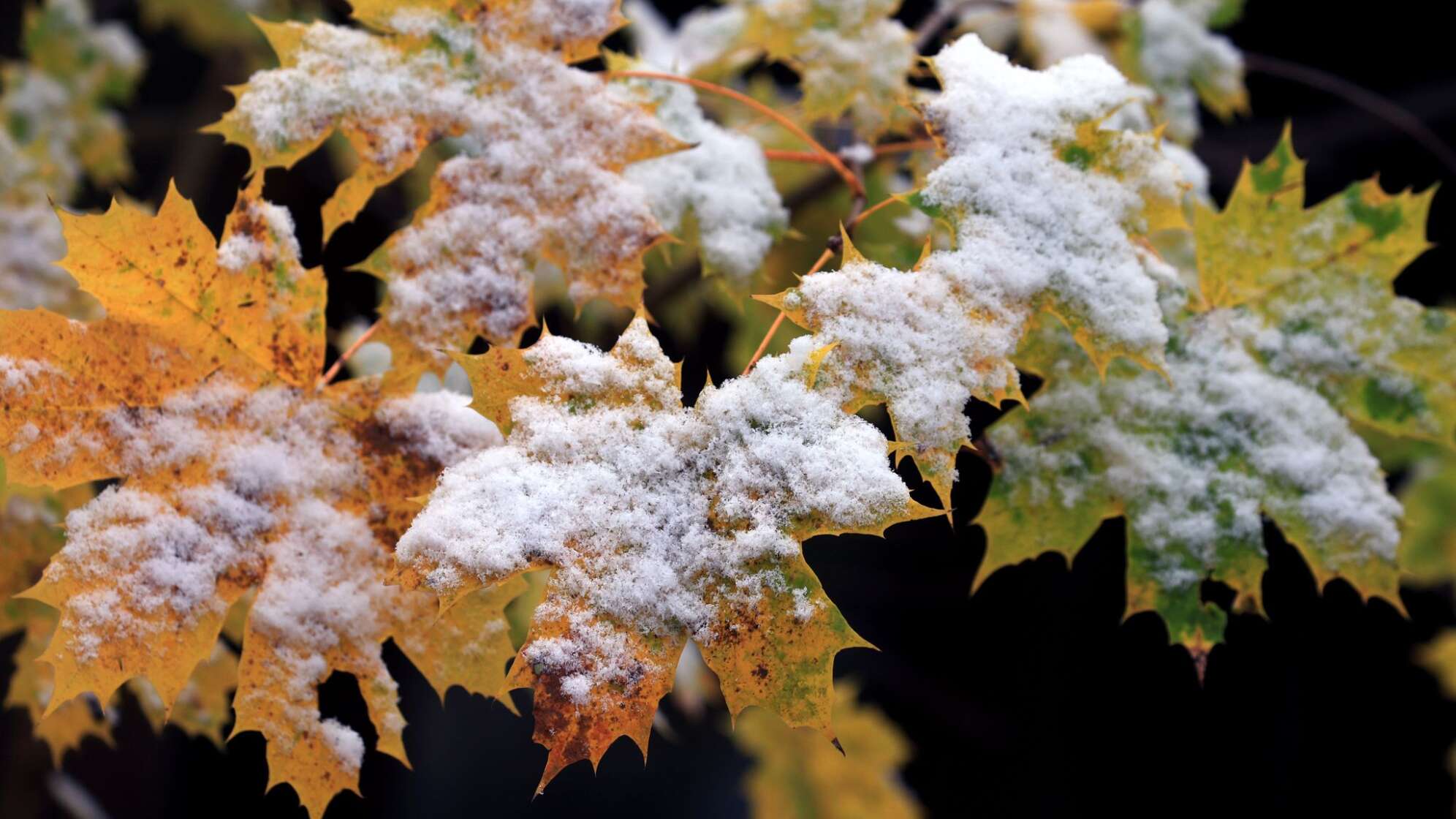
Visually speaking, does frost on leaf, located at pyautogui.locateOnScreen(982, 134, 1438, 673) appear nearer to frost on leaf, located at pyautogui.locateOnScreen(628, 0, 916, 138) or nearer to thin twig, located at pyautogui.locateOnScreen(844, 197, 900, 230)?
thin twig, located at pyautogui.locateOnScreen(844, 197, 900, 230)

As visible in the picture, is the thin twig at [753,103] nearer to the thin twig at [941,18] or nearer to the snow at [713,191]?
the snow at [713,191]

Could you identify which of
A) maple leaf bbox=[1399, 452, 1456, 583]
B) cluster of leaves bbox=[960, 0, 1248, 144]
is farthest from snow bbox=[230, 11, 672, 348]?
maple leaf bbox=[1399, 452, 1456, 583]

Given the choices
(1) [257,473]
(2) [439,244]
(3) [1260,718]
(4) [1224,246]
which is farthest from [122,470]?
(3) [1260,718]

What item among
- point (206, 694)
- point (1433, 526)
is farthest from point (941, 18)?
point (1433, 526)

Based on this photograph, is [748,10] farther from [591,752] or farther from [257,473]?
[591,752]

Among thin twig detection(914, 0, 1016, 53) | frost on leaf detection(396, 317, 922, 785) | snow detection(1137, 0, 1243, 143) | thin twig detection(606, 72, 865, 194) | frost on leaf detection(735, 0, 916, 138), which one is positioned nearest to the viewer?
frost on leaf detection(396, 317, 922, 785)

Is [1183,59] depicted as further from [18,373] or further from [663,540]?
[18,373]
